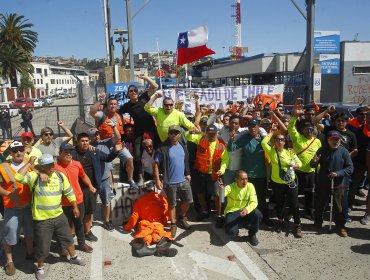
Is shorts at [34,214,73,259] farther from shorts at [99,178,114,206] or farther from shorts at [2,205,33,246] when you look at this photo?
shorts at [99,178,114,206]


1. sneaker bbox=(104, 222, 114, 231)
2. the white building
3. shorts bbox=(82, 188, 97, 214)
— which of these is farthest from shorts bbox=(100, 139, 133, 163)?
the white building

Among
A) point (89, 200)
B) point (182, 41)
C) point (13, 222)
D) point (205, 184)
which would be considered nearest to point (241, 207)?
point (205, 184)

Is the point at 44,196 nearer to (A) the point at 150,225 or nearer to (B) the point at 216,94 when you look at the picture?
(A) the point at 150,225

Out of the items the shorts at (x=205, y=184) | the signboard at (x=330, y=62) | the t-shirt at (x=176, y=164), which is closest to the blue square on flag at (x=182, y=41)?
the shorts at (x=205, y=184)

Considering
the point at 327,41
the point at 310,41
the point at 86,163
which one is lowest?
the point at 86,163

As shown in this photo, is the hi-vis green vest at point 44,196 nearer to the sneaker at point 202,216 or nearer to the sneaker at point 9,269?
the sneaker at point 9,269

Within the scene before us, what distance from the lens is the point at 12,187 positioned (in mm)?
4141

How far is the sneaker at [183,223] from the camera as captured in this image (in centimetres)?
557

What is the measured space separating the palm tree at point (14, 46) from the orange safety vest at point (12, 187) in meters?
47.0

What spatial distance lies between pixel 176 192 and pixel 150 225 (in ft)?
2.08

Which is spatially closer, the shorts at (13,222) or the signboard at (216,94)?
the shorts at (13,222)

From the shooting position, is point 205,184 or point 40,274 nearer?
point 40,274

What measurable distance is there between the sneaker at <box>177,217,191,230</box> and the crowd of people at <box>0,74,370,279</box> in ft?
0.05

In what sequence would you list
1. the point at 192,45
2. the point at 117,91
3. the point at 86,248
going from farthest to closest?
the point at 117,91, the point at 192,45, the point at 86,248
